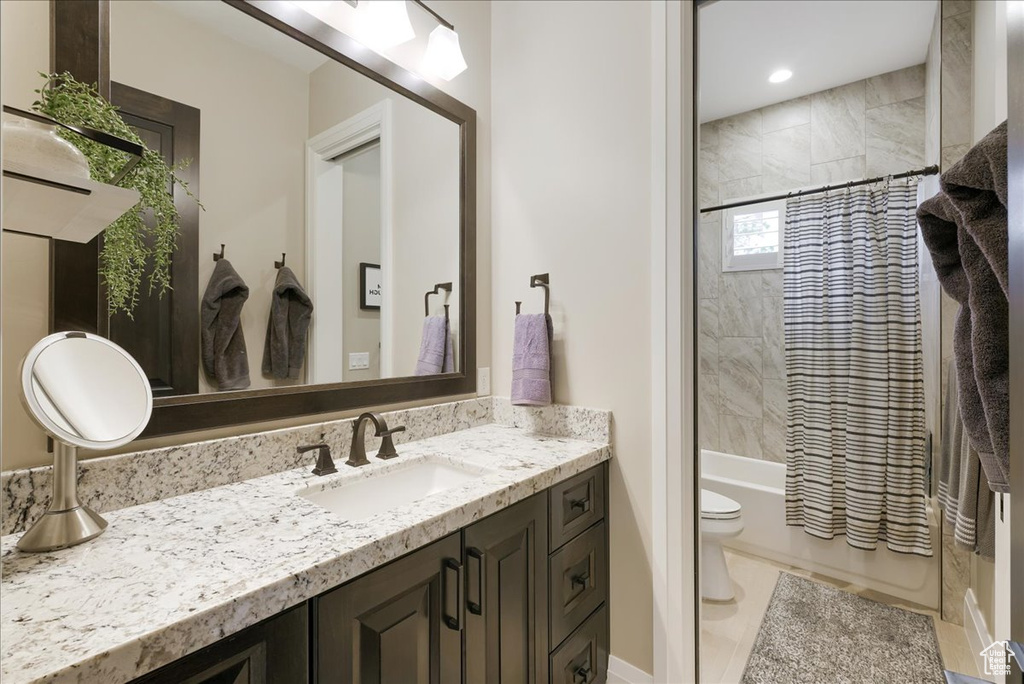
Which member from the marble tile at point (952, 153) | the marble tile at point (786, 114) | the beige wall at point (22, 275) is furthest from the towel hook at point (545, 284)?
the marble tile at point (786, 114)

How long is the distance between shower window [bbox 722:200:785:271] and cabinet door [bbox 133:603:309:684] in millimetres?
3011

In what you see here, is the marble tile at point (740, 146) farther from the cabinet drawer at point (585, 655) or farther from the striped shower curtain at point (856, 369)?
the cabinet drawer at point (585, 655)

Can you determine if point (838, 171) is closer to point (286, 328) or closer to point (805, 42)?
point (805, 42)

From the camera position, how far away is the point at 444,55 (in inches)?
67.3

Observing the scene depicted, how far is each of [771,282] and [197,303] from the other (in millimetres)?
2939

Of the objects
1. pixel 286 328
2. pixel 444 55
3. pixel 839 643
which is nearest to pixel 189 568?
pixel 286 328

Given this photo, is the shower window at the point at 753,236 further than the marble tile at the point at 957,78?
Yes

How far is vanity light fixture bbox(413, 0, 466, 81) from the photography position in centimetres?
169

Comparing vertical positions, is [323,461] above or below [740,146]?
below

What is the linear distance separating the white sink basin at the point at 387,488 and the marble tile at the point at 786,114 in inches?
112

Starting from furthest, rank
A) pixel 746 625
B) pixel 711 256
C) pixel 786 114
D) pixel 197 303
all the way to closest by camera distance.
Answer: pixel 711 256 → pixel 786 114 → pixel 746 625 → pixel 197 303

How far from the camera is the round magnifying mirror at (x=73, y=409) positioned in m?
0.88

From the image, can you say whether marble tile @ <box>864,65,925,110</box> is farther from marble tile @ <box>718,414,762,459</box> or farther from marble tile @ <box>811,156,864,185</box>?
marble tile @ <box>718,414,762,459</box>

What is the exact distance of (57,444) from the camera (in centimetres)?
91
